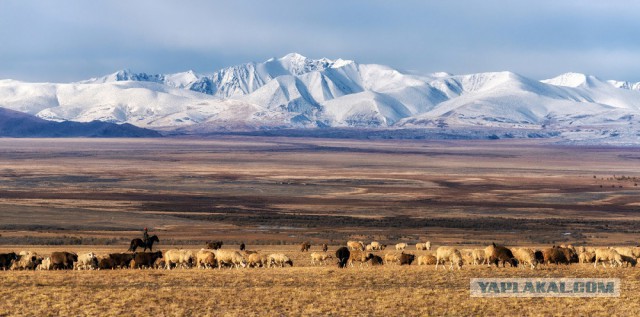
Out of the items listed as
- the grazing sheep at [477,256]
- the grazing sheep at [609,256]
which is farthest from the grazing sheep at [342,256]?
the grazing sheep at [609,256]

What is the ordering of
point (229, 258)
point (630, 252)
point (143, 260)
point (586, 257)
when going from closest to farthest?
point (143, 260) → point (229, 258) → point (586, 257) → point (630, 252)

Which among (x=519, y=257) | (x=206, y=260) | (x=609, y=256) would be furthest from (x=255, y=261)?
(x=609, y=256)

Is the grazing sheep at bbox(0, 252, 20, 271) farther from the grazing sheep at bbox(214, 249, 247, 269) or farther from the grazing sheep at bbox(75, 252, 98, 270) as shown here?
the grazing sheep at bbox(214, 249, 247, 269)

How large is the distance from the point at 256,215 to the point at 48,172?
219 ft

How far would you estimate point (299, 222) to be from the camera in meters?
70.2

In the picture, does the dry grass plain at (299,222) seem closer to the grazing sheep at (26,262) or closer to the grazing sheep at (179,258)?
the grazing sheep at (179,258)

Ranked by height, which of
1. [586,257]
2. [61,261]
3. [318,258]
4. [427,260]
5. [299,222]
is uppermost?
[61,261]

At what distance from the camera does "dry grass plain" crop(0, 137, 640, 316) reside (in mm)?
24656

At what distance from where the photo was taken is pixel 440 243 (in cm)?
5462

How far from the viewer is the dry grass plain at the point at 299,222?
971 inches

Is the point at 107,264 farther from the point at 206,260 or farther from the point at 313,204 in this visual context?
the point at 313,204

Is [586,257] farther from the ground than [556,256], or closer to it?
closer to it

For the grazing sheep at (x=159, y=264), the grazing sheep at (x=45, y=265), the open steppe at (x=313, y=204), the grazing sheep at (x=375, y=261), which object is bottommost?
the open steppe at (x=313, y=204)

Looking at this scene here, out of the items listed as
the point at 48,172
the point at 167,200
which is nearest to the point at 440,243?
the point at 167,200
